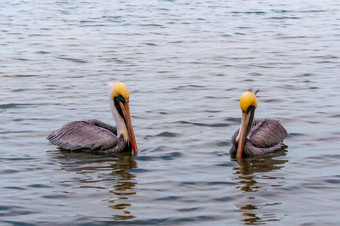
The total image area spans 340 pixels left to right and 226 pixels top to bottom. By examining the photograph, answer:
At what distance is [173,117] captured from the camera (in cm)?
1013

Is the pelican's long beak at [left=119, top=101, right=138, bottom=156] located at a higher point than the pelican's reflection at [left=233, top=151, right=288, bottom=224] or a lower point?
higher

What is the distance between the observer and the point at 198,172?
7.69 metres

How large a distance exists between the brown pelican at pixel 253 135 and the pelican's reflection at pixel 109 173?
3.81 ft

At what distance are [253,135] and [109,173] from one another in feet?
6.00

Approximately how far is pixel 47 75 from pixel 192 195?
23.6 ft

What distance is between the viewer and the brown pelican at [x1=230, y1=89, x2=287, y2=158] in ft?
27.3

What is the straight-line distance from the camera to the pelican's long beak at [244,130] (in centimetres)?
827

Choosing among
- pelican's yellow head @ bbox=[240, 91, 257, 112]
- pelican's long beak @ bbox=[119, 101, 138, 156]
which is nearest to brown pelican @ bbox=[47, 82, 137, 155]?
pelican's long beak @ bbox=[119, 101, 138, 156]

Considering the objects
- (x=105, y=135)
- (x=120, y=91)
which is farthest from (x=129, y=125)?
(x=120, y=91)

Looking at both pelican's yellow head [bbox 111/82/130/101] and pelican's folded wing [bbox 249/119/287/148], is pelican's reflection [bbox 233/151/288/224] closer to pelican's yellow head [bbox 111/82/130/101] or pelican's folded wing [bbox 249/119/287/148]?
pelican's folded wing [bbox 249/119/287/148]

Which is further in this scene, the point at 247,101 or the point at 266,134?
the point at 266,134

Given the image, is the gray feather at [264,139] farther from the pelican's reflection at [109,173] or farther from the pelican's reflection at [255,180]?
the pelican's reflection at [109,173]

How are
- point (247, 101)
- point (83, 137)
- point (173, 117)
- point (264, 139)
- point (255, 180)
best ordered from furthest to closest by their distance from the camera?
point (173, 117)
point (83, 137)
point (264, 139)
point (247, 101)
point (255, 180)

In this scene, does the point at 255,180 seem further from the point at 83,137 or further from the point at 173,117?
the point at 173,117
